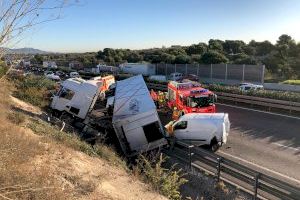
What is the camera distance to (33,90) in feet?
110

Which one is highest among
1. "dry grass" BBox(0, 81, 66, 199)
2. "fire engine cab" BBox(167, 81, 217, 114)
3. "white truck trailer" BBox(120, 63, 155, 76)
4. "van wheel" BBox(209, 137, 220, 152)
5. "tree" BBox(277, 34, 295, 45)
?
"tree" BBox(277, 34, 295, 45)

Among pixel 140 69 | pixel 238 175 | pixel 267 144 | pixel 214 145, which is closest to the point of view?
pixel 238 175

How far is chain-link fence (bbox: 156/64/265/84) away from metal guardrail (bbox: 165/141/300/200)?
33.6m

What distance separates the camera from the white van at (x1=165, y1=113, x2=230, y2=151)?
690 inches

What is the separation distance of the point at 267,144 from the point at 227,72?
33088 millimetres

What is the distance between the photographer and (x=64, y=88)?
83.4 feet

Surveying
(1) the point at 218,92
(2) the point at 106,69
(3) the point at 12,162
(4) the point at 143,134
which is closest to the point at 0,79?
(3) the point at 12,162

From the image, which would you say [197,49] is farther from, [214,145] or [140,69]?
[214,145]

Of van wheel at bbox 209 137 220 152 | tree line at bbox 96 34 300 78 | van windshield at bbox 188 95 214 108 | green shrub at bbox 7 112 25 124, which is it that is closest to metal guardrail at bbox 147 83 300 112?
van windshield at bbox 188 95 214 108

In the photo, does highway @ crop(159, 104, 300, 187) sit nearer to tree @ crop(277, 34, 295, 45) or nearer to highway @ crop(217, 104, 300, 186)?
highway @ crop(217, 104, 300, 186)

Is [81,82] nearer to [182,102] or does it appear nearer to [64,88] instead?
[64,88]

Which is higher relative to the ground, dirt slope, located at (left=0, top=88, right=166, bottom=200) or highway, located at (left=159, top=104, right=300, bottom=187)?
dirt slope, located at (left=0, top=88, right=166, bottom=200)

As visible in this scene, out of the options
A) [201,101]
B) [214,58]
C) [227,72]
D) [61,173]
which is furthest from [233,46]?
[61,173]

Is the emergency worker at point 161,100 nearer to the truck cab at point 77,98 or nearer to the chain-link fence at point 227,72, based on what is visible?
the truck cab at point 77,98
